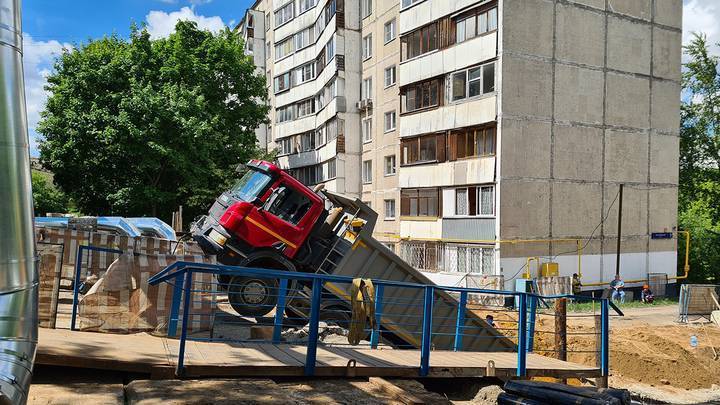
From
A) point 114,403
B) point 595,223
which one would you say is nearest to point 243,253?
point 114,403

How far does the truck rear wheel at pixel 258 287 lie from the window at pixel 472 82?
16.0 metres

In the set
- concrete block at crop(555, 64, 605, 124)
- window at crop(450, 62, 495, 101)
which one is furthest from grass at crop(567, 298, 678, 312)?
window at crop(450, 62, 495, 101)

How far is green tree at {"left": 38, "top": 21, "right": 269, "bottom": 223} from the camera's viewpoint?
27.2m

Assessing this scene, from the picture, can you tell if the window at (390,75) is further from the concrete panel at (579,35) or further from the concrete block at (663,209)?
the concrete block at (663,209)

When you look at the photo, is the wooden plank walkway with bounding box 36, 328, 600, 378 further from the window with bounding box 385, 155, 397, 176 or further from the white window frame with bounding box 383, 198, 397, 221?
the window with bounding box 385, 155, 397, 176

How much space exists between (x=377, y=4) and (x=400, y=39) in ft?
17.3

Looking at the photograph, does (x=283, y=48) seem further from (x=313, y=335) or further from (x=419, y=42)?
(x=313, y=335)

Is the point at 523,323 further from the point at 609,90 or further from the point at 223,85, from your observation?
the point at 223,85

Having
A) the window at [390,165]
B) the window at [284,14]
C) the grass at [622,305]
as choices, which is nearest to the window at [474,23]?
the window at [390,165]

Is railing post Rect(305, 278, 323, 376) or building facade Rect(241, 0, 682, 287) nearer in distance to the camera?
railing post Rect(305, 278, 323, 376)

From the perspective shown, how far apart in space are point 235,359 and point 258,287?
A: 5712 mm

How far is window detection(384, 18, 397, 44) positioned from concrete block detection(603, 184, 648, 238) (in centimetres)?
1441

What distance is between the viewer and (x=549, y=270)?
2562 cm

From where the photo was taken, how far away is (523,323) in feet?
26.3
